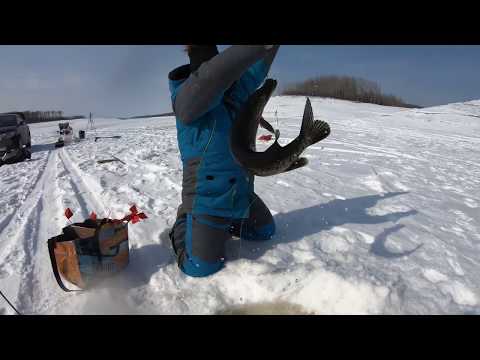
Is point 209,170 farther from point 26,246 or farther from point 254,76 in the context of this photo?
point 26,246

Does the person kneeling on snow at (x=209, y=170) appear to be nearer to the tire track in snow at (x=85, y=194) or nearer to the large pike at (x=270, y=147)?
the large pike at (x=270, y=147)

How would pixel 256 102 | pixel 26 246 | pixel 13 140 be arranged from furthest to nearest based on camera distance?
pixel 13 140 → pixel 26 246 → pixel 256 102

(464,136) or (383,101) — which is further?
(383,101)

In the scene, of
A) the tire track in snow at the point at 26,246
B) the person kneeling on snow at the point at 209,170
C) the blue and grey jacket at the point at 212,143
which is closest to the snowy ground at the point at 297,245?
the tire track in snow at the point at 26,246

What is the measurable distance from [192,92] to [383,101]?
2677cm

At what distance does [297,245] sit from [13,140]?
783cm

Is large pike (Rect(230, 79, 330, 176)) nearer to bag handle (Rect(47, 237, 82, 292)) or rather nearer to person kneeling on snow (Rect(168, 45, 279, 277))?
person kneeling on snow (Rect(168, 45, 279, 277))

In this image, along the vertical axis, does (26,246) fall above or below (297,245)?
below

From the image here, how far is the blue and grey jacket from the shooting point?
1.60 meters

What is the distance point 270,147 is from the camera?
4.80ft

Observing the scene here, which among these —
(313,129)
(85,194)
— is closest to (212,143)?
(313,129)
